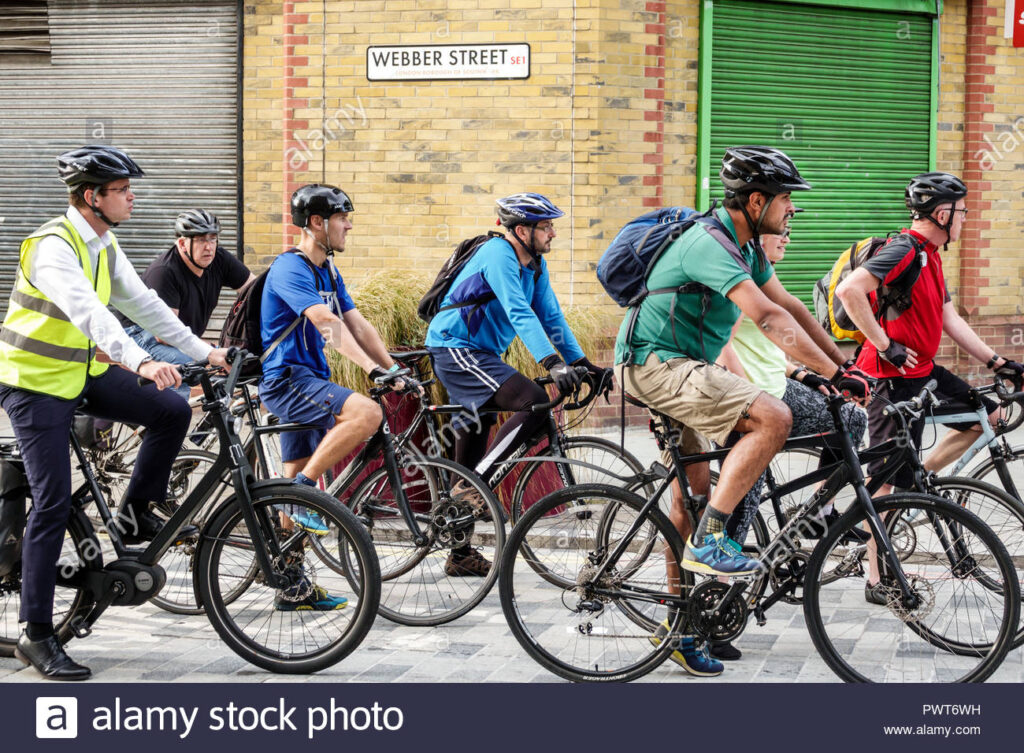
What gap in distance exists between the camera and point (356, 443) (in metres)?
6.18

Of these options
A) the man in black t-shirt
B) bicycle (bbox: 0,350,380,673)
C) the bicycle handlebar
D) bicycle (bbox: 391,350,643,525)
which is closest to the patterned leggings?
the bicycle handlebar

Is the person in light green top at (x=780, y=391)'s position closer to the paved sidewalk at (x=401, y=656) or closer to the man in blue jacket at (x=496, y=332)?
the paved sidewalk at (x=401, y=656)

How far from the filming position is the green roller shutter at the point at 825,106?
41.3 ft

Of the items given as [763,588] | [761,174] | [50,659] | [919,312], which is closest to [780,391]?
[919,312]

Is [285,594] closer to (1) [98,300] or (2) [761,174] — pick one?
(1) [98,300]

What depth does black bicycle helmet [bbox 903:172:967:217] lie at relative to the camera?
6566mm

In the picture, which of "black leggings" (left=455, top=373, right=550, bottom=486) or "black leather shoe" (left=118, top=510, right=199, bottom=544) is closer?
"black leather shoe" (left=118, top=510, right=199, bottom=544)

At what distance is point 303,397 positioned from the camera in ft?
20.7

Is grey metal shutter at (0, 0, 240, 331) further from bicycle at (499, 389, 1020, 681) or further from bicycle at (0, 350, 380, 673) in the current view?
bicycle at (499, 389, 1020, 681)

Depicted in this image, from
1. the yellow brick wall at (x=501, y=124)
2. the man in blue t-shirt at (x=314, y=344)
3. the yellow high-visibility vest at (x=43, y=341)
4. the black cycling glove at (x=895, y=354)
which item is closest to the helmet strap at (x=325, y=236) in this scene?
the man in blue t-shirt at (x=314, y=344)

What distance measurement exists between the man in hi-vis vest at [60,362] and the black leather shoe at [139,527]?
10.4 inches

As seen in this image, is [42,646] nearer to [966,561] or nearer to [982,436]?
[966,561]

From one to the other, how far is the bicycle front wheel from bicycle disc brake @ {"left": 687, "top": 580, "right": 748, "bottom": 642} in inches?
10.1

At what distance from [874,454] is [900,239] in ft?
5.46
